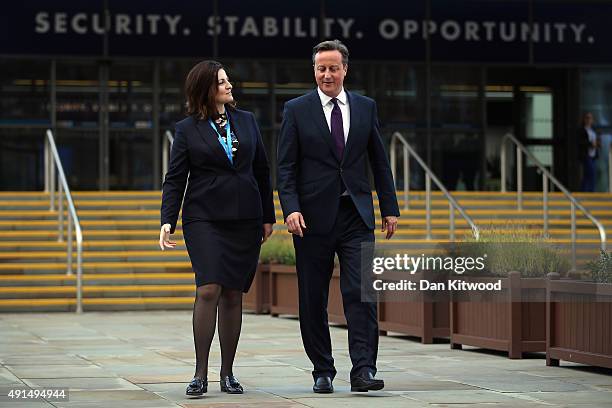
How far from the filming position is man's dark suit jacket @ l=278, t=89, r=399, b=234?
8.41m

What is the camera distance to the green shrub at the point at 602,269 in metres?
9.81

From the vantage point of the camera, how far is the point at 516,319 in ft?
36.0

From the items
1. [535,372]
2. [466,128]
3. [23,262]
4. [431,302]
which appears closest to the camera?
[535,372]

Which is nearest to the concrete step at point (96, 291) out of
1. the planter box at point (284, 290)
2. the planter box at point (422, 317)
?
the planter box at point (284, 290)

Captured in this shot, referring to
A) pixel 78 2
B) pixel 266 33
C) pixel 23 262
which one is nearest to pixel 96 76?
pixel 78 2

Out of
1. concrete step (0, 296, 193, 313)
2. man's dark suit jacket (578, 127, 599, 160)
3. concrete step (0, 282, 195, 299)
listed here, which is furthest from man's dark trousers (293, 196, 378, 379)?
man's dark suit jacket (578, 127, 599, 160)

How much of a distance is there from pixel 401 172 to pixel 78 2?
20.8 ft

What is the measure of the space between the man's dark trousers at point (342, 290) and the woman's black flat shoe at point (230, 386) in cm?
44

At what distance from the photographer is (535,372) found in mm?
9906

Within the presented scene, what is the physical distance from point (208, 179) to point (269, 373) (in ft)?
5.97

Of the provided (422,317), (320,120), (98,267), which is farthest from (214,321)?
(98,267)

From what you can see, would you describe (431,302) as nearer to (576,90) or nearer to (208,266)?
(208,266)

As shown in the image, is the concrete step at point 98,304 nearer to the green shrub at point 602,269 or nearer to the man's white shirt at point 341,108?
the green shrub at point 602,269

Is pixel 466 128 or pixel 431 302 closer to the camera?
pixel 431 302
